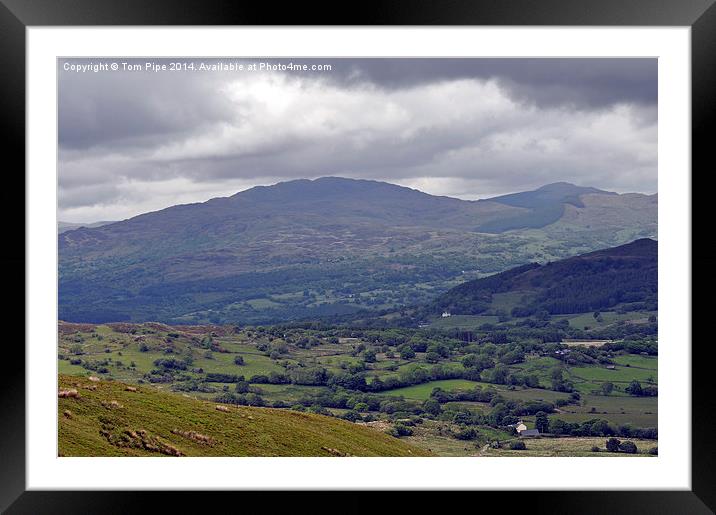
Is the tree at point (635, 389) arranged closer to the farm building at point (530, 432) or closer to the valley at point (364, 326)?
the valley at point (364, 326)

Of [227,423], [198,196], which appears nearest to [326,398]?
[227,423]

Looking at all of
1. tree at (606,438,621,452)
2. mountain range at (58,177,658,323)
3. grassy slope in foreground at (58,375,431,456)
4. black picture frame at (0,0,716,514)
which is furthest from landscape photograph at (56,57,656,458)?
black picture frame at (0,0,716,514)

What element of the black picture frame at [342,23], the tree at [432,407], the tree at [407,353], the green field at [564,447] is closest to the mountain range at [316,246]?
the tree at [407,353]

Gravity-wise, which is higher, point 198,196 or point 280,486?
point 198,196

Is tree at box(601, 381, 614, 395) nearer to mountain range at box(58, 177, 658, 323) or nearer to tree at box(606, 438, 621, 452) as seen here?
tree at box(606, 438, 621, 452)

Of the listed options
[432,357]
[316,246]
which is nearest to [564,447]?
[432,357]

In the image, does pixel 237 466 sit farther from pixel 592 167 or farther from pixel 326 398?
pixel 592 167
